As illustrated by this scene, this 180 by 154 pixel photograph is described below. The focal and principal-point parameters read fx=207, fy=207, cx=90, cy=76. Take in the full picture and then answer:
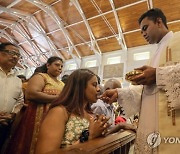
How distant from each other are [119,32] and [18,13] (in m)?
5.54

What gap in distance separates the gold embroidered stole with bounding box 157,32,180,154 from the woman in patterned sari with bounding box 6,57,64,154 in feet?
3.26

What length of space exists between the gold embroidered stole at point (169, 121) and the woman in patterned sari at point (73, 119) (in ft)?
1.22

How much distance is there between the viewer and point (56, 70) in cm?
237

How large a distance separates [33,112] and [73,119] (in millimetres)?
714

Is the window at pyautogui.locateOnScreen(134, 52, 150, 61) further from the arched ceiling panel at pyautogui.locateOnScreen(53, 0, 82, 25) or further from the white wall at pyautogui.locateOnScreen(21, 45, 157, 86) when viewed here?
the arched ceiling panel at pyautogui.locateOnScreen(53, 0, 82, 25)

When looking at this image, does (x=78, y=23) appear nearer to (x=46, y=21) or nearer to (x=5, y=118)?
(x=46, y=21)

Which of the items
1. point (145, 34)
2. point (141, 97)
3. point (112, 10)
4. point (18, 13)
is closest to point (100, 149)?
point (141, 97)

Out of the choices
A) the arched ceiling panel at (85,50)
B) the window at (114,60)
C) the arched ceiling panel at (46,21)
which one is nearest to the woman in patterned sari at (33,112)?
the window at (114,60)

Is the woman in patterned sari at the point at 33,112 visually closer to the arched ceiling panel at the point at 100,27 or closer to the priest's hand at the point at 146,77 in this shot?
the priest's hand at the point at 146,77

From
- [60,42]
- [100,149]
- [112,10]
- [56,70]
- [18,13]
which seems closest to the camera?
[100,149]

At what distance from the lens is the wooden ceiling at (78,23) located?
8773 mm

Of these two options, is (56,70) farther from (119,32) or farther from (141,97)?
(119,32)

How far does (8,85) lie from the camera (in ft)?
6.54

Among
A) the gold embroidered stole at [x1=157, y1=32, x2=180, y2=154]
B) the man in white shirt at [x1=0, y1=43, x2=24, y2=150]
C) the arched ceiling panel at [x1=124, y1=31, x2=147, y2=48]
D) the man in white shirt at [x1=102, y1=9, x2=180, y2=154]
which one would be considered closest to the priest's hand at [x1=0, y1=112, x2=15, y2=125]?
the man in white shirt at [x1=0, y1=43, x2=24, y2=150]
